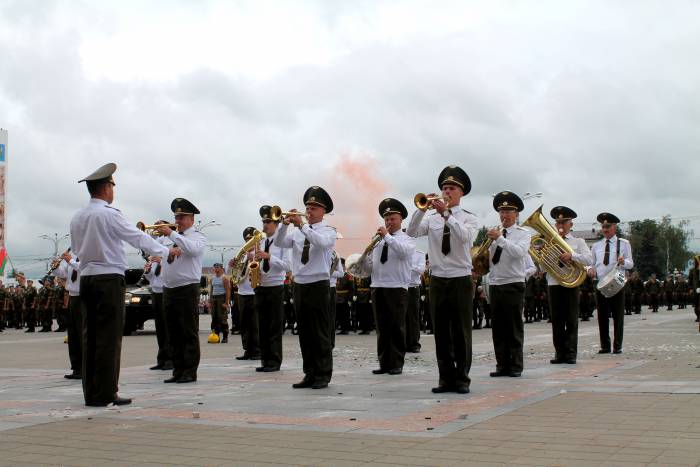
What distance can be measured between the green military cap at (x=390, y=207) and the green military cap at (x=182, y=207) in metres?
2.58

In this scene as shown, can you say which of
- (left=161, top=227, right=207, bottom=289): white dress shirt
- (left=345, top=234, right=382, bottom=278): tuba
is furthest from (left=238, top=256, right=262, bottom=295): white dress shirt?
(left=161, top=227, right=207, bottom=289): white dress shirt

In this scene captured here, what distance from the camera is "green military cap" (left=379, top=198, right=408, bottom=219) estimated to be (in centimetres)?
1183

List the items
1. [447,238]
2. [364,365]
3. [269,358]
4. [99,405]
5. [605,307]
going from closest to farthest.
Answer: [99,405]
[447,238]
[269,358]
[364,365]
[605,307]

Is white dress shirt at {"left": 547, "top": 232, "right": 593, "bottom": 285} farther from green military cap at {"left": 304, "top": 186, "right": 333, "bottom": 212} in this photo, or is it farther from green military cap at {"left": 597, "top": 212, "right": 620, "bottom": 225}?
green military cap at {"left": 304, "top": 186, "right": 333, "bottom": 212}

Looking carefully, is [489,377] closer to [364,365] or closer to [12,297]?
[364,365]

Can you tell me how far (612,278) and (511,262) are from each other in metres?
4.18

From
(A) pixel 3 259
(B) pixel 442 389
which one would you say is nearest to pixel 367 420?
(B) pixel 442 389

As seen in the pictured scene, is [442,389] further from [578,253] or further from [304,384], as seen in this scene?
[578,253]

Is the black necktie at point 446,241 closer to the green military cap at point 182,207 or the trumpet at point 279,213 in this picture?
the trumpet at point 279,213

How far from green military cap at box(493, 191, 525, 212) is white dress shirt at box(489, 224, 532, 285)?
10.0 inches

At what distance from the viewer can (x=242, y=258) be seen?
13.8 metres

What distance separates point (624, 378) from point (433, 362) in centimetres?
384

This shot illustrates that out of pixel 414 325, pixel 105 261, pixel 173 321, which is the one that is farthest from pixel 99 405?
pixel 414 325

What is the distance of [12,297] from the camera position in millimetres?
34312
